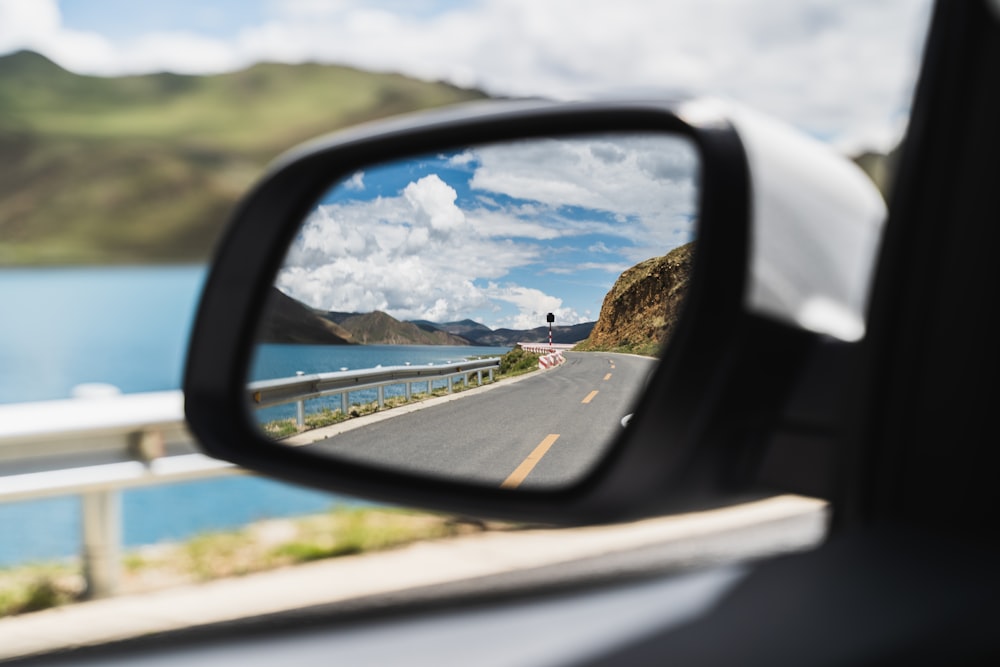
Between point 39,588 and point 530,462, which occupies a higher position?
point 530,462

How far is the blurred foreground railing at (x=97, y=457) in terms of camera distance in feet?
17.1

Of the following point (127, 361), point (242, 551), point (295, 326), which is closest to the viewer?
point (295, 326)

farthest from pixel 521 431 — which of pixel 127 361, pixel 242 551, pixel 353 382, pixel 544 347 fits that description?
pixel 127 361

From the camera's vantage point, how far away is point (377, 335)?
2078 millimetres

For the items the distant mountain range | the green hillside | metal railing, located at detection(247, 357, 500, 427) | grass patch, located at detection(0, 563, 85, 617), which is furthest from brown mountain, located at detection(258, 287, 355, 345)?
the green hillside

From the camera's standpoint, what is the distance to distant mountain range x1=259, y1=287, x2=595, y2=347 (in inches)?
69.7

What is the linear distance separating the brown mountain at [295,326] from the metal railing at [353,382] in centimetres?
11

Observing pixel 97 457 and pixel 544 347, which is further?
pixel 97 457

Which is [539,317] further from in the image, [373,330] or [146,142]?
[146,142]

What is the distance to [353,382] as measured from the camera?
276 centimetres

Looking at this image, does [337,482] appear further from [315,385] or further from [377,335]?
[315,385]

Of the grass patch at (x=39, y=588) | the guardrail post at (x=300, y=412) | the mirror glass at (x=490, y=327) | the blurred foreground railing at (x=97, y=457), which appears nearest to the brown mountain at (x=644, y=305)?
the mirror glass at (x=490, y=327)

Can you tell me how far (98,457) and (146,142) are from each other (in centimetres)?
15445

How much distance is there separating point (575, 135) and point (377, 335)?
2.19 ft
